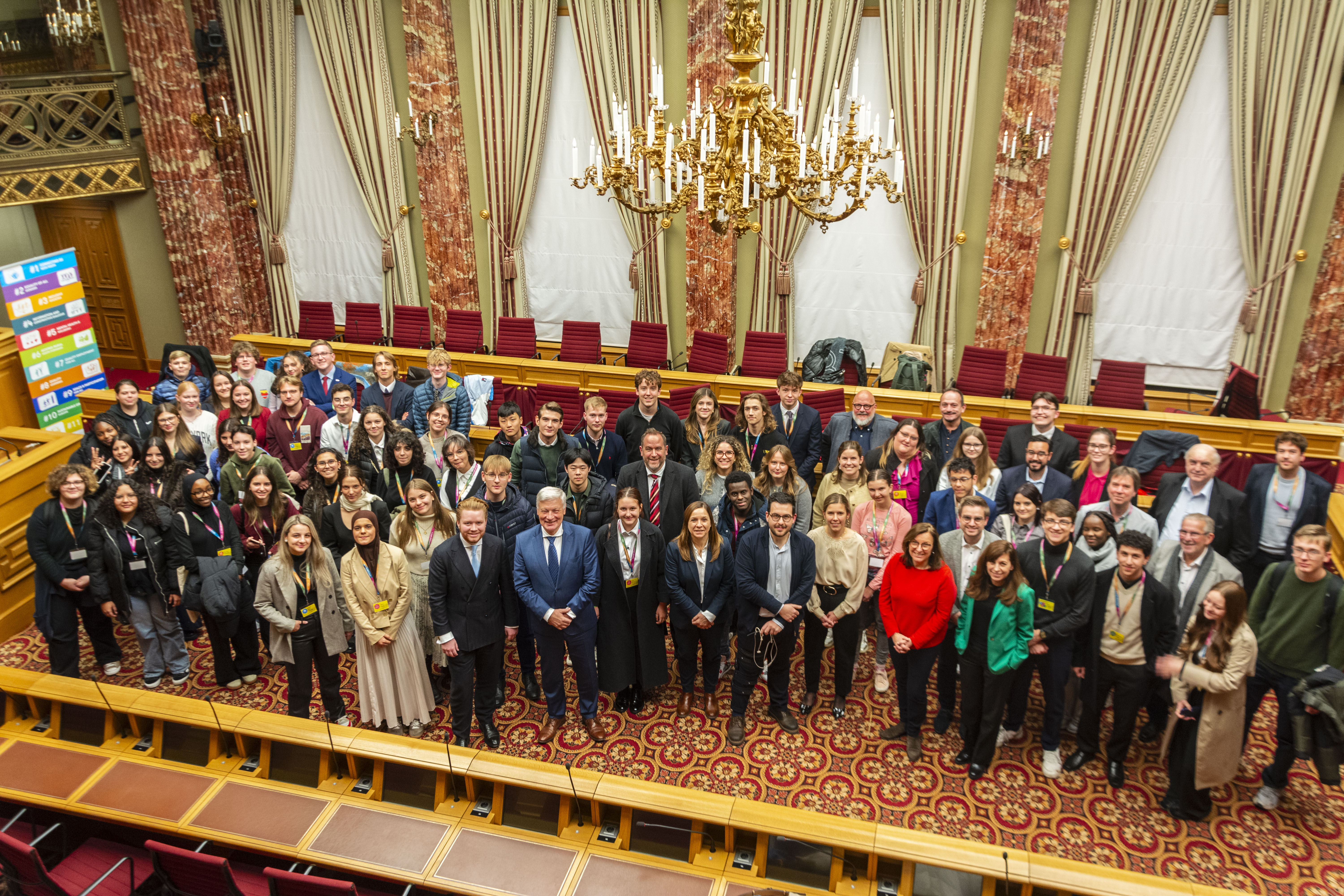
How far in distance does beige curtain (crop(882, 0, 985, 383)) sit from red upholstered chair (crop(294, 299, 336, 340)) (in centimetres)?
648

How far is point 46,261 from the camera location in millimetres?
8891

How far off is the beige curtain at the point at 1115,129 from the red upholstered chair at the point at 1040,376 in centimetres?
102

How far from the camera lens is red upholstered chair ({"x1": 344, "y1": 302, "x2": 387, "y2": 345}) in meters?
10.0

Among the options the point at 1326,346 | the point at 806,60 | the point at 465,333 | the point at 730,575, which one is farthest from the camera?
the point at 465,333

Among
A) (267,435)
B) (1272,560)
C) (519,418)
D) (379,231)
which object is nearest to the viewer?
(1272,560)

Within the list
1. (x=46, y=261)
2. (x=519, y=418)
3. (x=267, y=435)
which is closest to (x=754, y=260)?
(x=519, y=418)

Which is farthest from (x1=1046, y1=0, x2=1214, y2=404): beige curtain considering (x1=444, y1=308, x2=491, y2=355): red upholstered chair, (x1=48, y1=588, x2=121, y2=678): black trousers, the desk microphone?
(x1=48, y1=588, x2=121, y2=678): black trousers

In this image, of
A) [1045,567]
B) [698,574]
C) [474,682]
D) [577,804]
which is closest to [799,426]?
[698,574]

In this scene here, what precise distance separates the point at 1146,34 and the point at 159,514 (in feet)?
29.3

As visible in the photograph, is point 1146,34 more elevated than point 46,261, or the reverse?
point 1146,34

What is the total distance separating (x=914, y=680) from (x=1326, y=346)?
620cm

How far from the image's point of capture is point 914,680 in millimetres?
4688

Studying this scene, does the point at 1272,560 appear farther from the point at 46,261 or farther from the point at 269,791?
the point at 46,261

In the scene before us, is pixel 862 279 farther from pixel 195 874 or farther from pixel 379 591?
pixel 195 874
